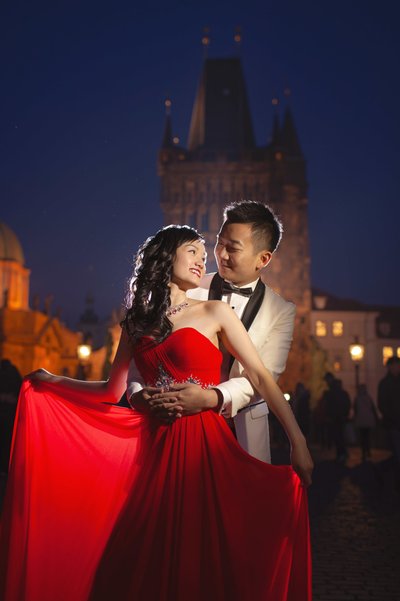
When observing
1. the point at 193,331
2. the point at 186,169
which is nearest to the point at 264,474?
the point at 193,331

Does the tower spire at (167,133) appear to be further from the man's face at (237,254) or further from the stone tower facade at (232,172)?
the man's face at (237,254)

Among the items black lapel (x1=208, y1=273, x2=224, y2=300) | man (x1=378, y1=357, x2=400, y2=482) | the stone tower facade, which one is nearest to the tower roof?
the stone tower facade

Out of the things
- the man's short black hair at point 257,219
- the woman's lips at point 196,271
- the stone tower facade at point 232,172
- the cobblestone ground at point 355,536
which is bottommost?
the cobblestone ground at point 355,536

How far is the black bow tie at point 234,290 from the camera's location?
4484mm

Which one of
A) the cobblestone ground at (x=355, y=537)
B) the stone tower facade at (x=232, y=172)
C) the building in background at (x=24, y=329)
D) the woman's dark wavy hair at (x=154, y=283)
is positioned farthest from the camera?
the stone tower facade at (x=232, y=172)

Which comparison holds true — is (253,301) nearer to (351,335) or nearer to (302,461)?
(302,461)

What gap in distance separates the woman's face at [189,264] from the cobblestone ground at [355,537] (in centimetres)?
305

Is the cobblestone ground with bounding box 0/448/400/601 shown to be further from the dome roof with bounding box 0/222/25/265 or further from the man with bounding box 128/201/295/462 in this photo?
the dome roof with bounding box 0/222/25/265

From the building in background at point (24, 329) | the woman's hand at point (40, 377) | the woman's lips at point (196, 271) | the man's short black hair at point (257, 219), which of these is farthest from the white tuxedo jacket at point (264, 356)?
the building in background at point (24, 329)

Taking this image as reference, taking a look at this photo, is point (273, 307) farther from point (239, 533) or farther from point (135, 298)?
point (239, 533)

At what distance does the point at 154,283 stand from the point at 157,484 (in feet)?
3.59

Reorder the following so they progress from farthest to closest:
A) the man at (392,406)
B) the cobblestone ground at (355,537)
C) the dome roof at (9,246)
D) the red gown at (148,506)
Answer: the dome roof at (9,246)
the man at (392,406)
the cobblestone ground at (355,537)
the red gown at (148,506)

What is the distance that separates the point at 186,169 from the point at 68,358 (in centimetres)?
2238

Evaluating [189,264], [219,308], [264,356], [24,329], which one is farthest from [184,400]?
[24,329]
